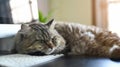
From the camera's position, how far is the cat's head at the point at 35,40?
103 cm

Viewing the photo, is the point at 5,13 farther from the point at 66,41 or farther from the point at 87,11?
the point at 87,11

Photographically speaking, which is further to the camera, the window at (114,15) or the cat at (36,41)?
the window at (114,15)

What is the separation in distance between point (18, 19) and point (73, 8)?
145cm

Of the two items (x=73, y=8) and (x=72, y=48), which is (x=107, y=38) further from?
(x=73, y=8)

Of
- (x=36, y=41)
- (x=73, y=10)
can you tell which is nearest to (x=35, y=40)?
(x=36, y=41)

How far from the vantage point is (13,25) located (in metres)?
1.17

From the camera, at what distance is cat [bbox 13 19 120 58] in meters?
1.04

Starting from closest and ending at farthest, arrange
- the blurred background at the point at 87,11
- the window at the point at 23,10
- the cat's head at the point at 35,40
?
the cat's head at the point at 35,40, the window at the point at 23,10, the blurred background at the point at 87,11

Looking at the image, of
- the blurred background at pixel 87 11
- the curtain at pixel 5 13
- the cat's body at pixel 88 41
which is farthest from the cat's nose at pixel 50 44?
the blurred background at pixel 87 11

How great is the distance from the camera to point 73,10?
260cm

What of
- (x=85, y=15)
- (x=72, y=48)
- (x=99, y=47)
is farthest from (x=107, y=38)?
(x=85, y=15)

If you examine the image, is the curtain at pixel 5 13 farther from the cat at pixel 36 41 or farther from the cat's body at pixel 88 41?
the cat's body at pixel 88 41

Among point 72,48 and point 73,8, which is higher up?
point 73,8

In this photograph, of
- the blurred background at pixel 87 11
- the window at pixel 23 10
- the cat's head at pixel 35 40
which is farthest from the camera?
the blurred background at pixel 87 11
